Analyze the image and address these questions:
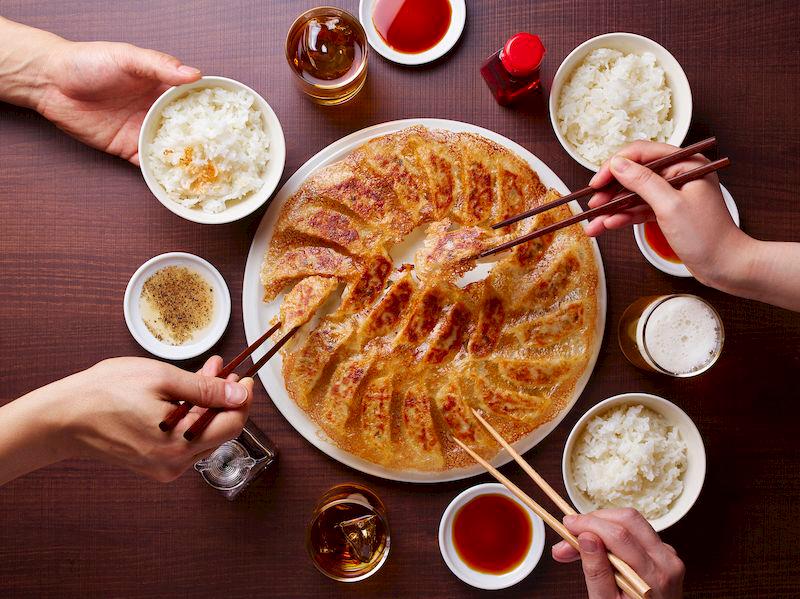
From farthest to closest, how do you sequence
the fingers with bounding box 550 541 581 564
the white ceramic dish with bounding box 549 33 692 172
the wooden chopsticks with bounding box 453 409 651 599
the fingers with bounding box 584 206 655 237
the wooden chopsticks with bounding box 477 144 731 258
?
the white ceramic dish with bounding box 549 33 692 172, the fingers with bounding box 584 206 655 237, the fingers with bounding box 550 541 581 564, the wooden chopsticks with bounding box 477 144 731 258, the wooden chopsticks with bounding box 453 409 651 599

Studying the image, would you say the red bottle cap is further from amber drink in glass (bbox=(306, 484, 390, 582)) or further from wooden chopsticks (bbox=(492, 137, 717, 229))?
amber drink in glass (bbox=(306, 484, 390, 582))

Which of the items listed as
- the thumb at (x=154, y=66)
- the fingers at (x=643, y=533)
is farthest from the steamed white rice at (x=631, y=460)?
the thumb at (x=154, y=66)

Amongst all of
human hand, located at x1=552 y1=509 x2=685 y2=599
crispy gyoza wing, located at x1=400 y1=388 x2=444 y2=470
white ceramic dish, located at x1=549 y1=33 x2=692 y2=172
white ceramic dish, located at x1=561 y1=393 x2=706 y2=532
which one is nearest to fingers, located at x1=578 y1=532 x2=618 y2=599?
human hand, located at x1=552 y1=509 x2=685 y2=599

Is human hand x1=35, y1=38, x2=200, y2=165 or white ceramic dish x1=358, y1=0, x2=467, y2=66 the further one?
white ceramic dish x1=358, y1=0, x2=467, y2=66

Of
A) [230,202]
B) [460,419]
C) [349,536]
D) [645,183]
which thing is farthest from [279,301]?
[645,183]

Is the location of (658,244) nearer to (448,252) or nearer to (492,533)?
(448,252)

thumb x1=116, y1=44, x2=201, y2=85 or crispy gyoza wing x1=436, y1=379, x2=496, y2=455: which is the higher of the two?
thumb x1=116, y1=44, x2=201, y2=85
